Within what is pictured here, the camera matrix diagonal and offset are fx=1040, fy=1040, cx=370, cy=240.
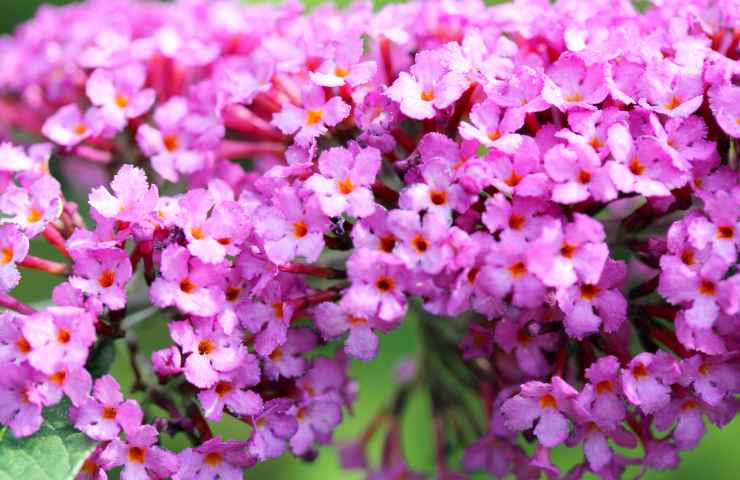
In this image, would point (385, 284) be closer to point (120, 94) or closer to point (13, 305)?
point (13, 305)

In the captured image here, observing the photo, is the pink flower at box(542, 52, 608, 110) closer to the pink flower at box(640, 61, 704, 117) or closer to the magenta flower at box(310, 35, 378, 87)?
the pink flower at box(640, 61, 704, 117)

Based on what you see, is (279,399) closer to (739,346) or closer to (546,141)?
(546,141)

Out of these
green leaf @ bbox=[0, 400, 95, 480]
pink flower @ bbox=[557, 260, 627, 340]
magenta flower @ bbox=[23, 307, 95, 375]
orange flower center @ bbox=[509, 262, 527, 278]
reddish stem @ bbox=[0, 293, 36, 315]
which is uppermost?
orange flower center @ bbox=[509, 262, 527, 278]

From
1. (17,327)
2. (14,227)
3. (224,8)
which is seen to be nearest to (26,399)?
(17,327)

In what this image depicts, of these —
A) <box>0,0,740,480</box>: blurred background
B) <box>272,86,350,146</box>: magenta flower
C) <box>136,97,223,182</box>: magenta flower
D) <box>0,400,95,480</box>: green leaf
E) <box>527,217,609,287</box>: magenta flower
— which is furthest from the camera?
<box>0,0,740,480</box>: blurred background

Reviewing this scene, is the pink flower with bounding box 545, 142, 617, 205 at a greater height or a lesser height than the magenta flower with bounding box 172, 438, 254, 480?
greater

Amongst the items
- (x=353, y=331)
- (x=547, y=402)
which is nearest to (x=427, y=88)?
(x=353, y=331)

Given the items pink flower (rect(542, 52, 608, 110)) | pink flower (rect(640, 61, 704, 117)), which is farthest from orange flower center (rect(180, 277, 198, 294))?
pink flower (rect(640, 61, 704, 117))
